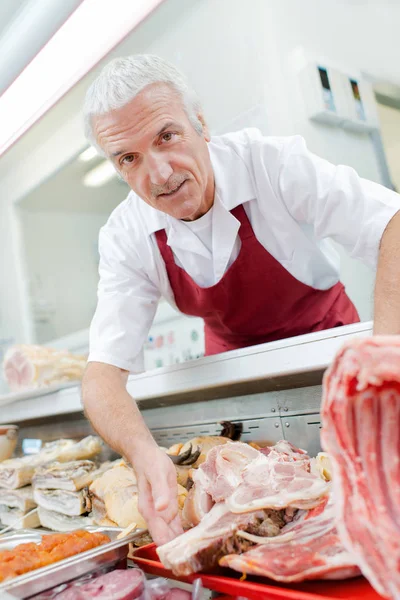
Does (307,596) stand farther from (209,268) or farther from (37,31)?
(37,31)

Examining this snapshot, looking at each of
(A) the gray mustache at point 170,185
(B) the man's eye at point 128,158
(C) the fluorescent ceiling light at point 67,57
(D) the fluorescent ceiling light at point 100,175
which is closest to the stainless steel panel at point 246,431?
(A) the gray mustache at point 170,185

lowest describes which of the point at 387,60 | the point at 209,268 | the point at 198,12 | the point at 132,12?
the point at 209,268

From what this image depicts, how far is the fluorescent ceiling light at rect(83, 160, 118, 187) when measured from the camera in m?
5.06

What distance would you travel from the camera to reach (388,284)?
1.33 meters

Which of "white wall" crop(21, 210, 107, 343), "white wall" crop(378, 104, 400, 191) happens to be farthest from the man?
"white wall" crop(21, 210, 107, 343)

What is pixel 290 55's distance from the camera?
3391 mm

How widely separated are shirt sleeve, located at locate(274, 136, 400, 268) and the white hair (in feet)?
1.18

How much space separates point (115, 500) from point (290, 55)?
9.80 ft

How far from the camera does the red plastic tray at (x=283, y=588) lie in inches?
31.5

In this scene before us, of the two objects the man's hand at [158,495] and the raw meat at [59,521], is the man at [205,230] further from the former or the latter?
the raw meat at [59,521]

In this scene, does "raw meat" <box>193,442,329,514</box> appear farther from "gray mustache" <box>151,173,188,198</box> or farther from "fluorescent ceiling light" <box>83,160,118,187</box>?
"fluorescent ceiling light" <box>83,160,118,187</box>

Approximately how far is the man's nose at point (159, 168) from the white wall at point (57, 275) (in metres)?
3.93

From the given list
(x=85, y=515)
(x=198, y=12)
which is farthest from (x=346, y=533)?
(x=198, y=12)

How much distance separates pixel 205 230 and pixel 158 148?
0.37 m
